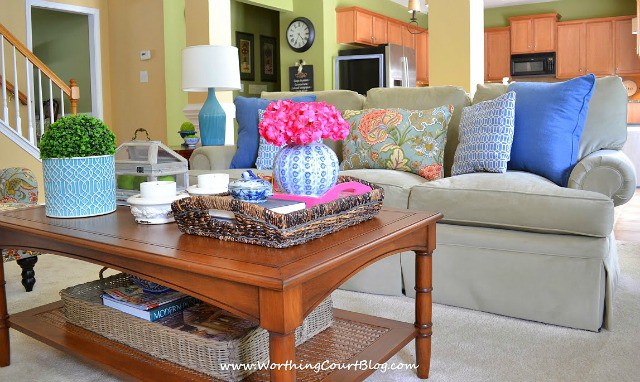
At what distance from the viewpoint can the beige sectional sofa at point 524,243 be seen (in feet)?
6.84

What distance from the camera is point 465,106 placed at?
10.0 feet

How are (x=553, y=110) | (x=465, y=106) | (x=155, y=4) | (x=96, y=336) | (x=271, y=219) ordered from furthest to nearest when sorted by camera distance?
1. (x=155, y=4)
2. (x=465, y=106)
3. (x=553, y=110)
4. (x=96, y=336)
5. (x=271, y=219)

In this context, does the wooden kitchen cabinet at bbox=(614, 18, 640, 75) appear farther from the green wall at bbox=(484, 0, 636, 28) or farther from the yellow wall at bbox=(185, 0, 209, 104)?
the yellow wall at bbox=(185, 0, 209, 104)

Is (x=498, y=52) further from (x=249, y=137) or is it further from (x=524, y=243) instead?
(x=524, y=243)

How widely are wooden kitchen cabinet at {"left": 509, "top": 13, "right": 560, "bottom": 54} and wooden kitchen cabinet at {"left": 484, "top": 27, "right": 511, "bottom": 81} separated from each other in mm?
151

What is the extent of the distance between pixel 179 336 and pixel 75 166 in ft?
1.94

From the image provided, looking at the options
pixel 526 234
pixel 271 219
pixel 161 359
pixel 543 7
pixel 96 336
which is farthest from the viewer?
pixel 543 7

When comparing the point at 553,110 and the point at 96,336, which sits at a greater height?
the point at 553,110

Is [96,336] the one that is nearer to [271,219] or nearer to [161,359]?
[161,359]

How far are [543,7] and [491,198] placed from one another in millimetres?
7510

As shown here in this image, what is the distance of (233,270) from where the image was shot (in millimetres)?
1103

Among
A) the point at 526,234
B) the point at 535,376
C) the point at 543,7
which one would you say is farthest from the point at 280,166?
the point at 543,7

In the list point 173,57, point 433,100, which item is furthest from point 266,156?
point 173,57

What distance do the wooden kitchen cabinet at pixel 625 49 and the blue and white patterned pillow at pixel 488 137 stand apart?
6495mm
